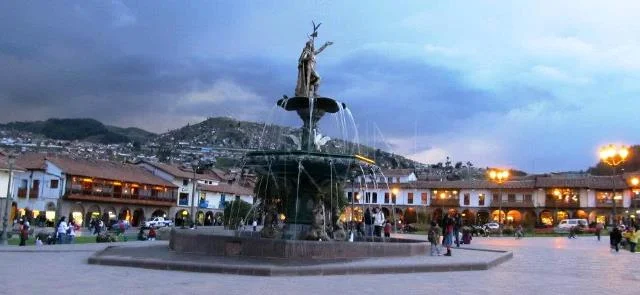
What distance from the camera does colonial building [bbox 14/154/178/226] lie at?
58906 millimetres

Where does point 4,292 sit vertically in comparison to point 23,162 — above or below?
below

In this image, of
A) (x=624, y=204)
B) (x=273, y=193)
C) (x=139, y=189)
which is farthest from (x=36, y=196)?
(x=624, y=204)

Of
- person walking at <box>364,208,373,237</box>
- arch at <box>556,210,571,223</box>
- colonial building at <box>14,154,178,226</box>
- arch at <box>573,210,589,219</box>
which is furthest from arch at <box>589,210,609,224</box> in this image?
person walking at <box>364,208,373,237</box>

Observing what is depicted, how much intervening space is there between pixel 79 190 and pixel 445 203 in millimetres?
46219

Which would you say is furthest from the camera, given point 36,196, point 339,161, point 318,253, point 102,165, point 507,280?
point 102,165

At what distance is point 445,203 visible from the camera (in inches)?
3228

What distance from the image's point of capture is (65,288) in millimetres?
9461

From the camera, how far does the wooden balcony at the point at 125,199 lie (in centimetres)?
5900

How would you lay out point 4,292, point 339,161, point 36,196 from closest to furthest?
point 4,292
point 339,161
point 36,196

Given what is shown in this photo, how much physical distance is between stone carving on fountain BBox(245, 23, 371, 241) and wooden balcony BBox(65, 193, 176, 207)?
4430 cm

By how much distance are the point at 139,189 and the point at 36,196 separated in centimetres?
1064

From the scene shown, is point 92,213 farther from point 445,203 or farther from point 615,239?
point 615,239

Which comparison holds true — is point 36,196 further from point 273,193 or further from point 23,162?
point 273,193

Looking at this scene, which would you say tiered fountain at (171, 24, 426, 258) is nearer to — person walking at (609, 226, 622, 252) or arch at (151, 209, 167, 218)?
person walking at (609, 226, 622, 252)
